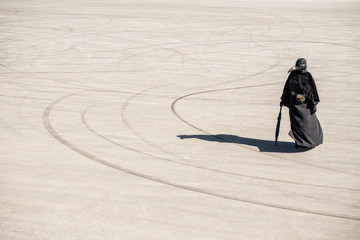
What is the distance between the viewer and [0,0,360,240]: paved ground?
7.52m

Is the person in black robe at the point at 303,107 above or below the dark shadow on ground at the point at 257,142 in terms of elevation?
above

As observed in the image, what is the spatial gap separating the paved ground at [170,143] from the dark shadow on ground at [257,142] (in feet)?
0.14

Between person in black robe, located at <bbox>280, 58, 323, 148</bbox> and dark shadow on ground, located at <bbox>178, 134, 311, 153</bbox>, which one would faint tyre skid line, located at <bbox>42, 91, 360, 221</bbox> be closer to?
dark shadow on ground, located at <bbox>178, 134, 311, 153</bbox>

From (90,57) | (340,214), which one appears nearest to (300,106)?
(340,214)

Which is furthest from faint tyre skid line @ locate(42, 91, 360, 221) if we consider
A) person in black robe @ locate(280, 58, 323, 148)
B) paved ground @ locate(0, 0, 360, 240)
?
person in black robe @ locate(280, 58, 323, 148)

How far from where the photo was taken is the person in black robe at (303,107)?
10.5 m

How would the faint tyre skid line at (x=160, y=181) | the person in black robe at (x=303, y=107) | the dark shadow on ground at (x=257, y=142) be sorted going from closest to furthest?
the faint tyre skid line at (x=160, y=181)
the person in black robe at (x=303, y=107)
the dark shadow on ground at (x=257, y=142)

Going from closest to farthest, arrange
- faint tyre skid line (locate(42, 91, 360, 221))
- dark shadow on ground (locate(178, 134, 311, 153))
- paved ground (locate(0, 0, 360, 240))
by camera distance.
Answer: paved ground (locate(0, 0, 360, 240)), faint tyre skid line (locate(42, 91, 360, 221)), dark shadow on ground (locate(178, 134, 311, 153))

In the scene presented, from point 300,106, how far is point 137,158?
345cm

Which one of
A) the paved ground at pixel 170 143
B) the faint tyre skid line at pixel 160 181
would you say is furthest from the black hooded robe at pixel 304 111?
the faint tyre skid line at pixel 160 181

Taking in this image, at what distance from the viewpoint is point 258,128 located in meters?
12.2

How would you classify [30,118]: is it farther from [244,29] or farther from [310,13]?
[310,13]

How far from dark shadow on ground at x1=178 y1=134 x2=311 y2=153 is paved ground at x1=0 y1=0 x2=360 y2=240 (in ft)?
0.14

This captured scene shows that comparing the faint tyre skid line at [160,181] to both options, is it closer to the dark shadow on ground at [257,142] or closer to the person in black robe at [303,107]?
the dark shadow on ground at [257,142]
